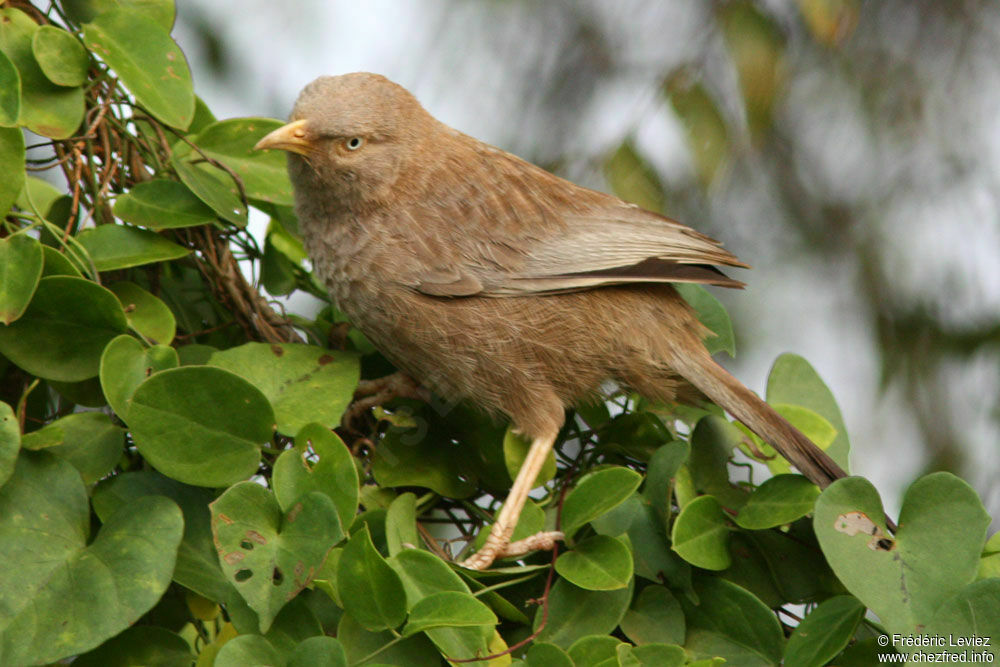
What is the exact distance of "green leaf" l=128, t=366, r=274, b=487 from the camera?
5.05 ft

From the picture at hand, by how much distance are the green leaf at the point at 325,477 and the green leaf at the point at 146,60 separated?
2.28 ft

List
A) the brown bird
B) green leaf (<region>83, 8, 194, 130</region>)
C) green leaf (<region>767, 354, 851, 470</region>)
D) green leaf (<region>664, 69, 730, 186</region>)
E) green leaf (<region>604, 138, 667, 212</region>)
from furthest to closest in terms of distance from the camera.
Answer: green leaf (<region>604, 138, 667, 212</region>) < green leaf (<region>664, 69, 730, 186</region>) < the brown bird < green leaf (<region>767, 354, 851, 470</region>) < green leaf (<region>83, 8, 194, 130</region>)

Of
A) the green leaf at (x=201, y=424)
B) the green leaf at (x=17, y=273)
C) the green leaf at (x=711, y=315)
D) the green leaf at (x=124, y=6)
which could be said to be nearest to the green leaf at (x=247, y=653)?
the green leaf at (x=201, y=424)

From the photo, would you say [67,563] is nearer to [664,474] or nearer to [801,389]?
[664,474]

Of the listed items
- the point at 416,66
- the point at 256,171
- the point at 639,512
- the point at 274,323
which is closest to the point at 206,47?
the point at 416,66

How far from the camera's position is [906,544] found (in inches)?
61.4

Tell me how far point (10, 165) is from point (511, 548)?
103 cm

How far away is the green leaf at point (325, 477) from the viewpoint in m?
1.54

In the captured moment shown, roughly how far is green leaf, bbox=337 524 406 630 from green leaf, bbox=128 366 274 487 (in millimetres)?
277

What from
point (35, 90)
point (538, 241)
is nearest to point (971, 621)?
point (538, 241)

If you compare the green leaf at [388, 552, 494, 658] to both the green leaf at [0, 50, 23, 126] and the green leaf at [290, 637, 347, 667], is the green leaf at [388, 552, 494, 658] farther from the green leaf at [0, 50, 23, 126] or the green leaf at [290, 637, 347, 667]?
the green leaf at [0, 50, 23, 126]

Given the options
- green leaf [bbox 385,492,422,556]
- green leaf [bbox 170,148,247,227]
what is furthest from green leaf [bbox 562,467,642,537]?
green leaf [bbox 170,148,247,227]

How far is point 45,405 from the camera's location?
182cm

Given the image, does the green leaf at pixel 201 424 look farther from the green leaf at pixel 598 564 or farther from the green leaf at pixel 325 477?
the green leaf at pixel 598 564
